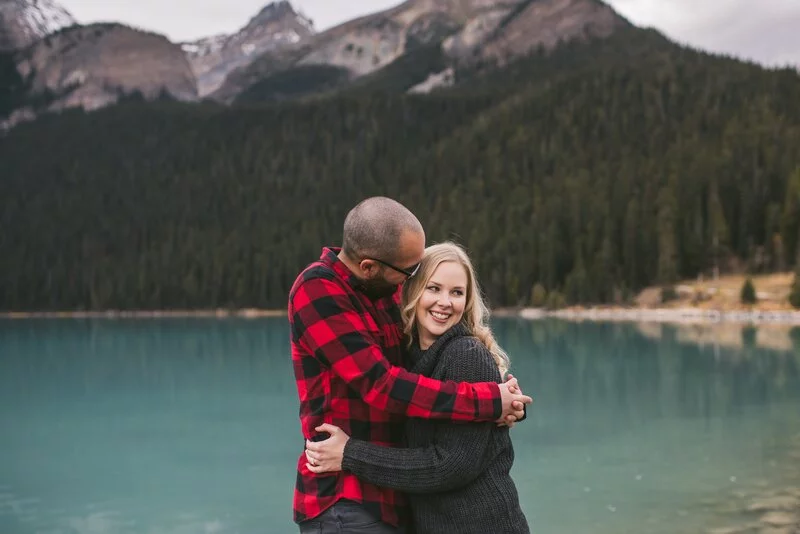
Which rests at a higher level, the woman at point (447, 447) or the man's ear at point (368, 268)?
the man's ear at point (368, 268)

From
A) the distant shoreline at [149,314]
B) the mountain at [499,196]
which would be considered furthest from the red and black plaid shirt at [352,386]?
the distant shoreline at [149,314]

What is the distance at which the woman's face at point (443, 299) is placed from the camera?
13.0ft

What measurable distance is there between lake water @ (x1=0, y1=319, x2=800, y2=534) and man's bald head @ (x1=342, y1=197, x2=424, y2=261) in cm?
941

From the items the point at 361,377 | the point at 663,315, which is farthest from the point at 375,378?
the point at 663,315

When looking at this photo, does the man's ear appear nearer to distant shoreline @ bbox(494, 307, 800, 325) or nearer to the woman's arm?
the woman's arm

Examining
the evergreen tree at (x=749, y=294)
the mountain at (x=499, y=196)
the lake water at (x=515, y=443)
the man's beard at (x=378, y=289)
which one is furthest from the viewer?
the mountain at (x=499, y=196)

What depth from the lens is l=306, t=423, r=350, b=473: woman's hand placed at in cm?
371

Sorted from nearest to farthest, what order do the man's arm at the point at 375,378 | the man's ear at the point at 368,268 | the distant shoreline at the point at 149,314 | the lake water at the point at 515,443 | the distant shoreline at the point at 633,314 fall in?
the man's arm at the point at 375,378
the man's ear at the point at 368,268
the lake water at the point at 515,443
the distant shoreline at the point at 633,314
the distant shoreline at the point at 149,314

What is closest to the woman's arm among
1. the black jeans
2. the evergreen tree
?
the black jeans

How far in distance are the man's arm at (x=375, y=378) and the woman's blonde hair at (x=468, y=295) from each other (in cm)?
32

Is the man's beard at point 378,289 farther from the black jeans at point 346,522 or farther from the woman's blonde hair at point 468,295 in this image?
the black jeans at point 346,522

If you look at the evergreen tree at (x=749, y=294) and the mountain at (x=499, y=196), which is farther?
the mountain at (x=499, y=196)

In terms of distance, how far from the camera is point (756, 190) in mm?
97125

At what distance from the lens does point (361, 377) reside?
144 inches
